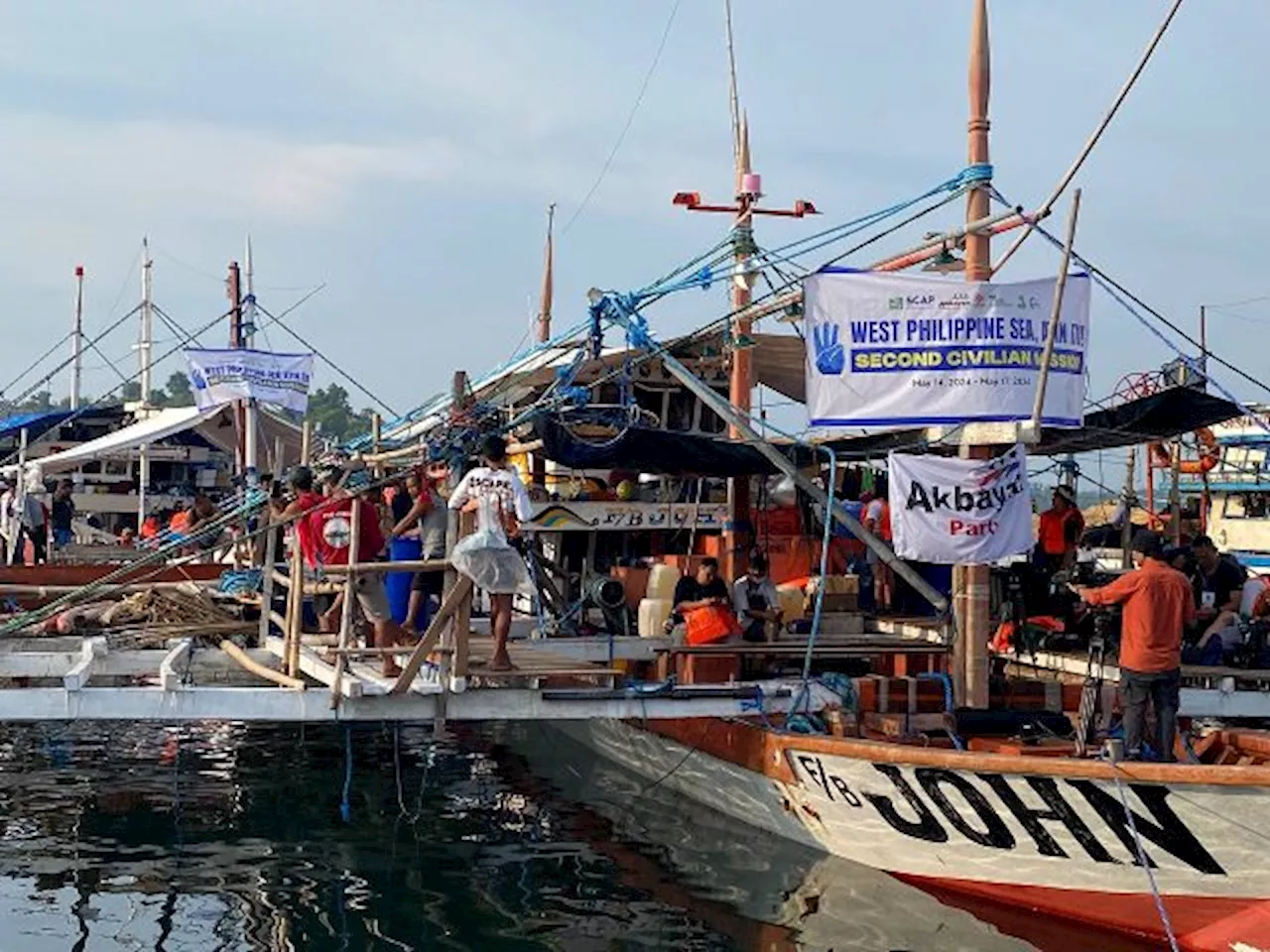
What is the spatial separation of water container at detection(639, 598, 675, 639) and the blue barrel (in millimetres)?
2188

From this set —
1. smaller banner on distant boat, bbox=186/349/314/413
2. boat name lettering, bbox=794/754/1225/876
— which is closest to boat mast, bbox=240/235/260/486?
smaller banner on distant boat, bbox=186/349/314/413

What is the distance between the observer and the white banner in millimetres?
11023

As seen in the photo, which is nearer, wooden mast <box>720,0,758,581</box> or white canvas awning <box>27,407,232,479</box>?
wooden mast <box>720,0,758,581</box>

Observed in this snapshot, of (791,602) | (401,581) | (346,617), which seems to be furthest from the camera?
(791,602)

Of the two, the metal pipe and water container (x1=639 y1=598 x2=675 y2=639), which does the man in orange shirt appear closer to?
the metal pipe

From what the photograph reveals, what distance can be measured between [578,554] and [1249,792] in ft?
30.0

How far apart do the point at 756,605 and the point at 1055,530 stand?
386cm

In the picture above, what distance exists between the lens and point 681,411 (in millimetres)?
19094

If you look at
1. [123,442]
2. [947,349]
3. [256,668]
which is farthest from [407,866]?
[123,442]

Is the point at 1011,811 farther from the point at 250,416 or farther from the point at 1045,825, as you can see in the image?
the point at 250,416

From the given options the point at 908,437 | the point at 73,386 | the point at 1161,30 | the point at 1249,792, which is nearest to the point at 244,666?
the point at 908,437

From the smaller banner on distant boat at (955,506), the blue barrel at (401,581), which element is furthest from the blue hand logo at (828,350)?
the blue barrel at (401,581)

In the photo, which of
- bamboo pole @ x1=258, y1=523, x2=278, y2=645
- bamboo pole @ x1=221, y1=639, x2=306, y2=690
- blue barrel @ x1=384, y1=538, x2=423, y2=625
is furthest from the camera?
blue barrel @ x1=384, y1=538, x2=423, y2=625

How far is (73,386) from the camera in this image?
4706cm
